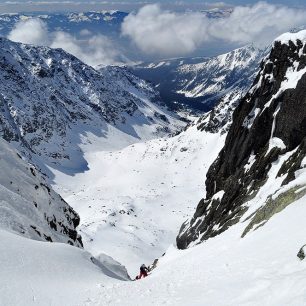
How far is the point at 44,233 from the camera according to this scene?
41594 mm

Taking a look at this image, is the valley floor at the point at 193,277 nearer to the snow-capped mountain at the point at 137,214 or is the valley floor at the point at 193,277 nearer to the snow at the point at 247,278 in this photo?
the snow at the point at 247,278

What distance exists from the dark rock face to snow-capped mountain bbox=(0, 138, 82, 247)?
17747 mm

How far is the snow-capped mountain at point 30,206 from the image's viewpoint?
37.2 meters

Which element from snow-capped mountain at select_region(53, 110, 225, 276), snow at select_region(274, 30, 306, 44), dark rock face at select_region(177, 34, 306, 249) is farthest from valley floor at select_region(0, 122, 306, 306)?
snow-capped mountain at select_region(53, 110, 225, 276)

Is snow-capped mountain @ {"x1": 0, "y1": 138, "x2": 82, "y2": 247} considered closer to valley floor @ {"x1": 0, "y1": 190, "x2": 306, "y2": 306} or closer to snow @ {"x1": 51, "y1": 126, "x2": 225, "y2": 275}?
valley floor @ {"x1": 0, "y1": 190, "x2": 306, "y2": 306}

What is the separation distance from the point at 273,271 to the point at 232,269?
4.04 meters

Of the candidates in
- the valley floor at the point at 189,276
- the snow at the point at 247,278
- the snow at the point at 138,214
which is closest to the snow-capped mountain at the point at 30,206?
the valley floor at the point at 189,276

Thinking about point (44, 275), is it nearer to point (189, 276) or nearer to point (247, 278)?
point (189, 276)

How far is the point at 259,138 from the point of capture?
204 feet

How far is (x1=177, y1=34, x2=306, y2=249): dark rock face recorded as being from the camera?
54.1 metres

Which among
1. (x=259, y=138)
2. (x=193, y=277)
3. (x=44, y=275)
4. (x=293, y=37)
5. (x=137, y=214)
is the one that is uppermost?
(x=137, y=214)

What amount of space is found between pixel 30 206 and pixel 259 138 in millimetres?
33160

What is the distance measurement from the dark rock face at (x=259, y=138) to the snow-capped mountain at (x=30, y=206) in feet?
58.2

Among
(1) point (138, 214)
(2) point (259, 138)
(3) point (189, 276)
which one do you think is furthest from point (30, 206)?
(1) point (138, 214)
